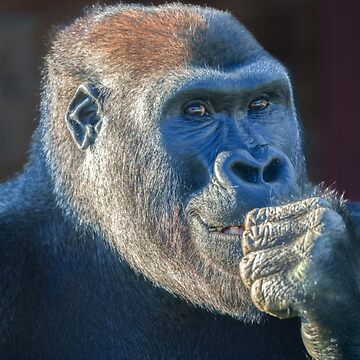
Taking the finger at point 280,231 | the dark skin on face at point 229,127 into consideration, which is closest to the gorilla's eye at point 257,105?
the dark skin on face at point 229,127

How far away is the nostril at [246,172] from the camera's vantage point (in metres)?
5.45

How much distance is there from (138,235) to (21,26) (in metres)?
6.05

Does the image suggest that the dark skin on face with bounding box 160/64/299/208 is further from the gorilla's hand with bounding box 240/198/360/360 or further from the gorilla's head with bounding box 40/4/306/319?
the gorilla's hand with bounding box 240/198/360/360

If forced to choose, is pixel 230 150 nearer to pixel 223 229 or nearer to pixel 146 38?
pixel 223 229

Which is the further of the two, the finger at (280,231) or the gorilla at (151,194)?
the gorilla at (151,194)

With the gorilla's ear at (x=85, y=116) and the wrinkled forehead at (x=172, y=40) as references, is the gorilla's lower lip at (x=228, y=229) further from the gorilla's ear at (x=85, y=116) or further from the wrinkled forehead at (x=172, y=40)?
the gorilla's ear at (x=85, y=116)

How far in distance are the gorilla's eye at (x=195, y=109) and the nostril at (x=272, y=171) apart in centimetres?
49

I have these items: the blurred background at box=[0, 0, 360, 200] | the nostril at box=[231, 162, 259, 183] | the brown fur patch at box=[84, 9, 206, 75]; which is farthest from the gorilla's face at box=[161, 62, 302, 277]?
the blurred background at box=[0, 0, 360, 200]

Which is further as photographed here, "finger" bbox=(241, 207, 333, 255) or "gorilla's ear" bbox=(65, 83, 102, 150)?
"gorilla's ear" bbox=(65, 83, 102, 150)

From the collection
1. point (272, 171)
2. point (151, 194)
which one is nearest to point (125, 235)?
point (151, 194)

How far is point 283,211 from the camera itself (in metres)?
5.23

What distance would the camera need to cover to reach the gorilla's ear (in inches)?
245

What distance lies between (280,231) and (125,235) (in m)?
1.04

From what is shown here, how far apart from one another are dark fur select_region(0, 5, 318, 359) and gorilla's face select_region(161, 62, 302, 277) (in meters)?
0.07
